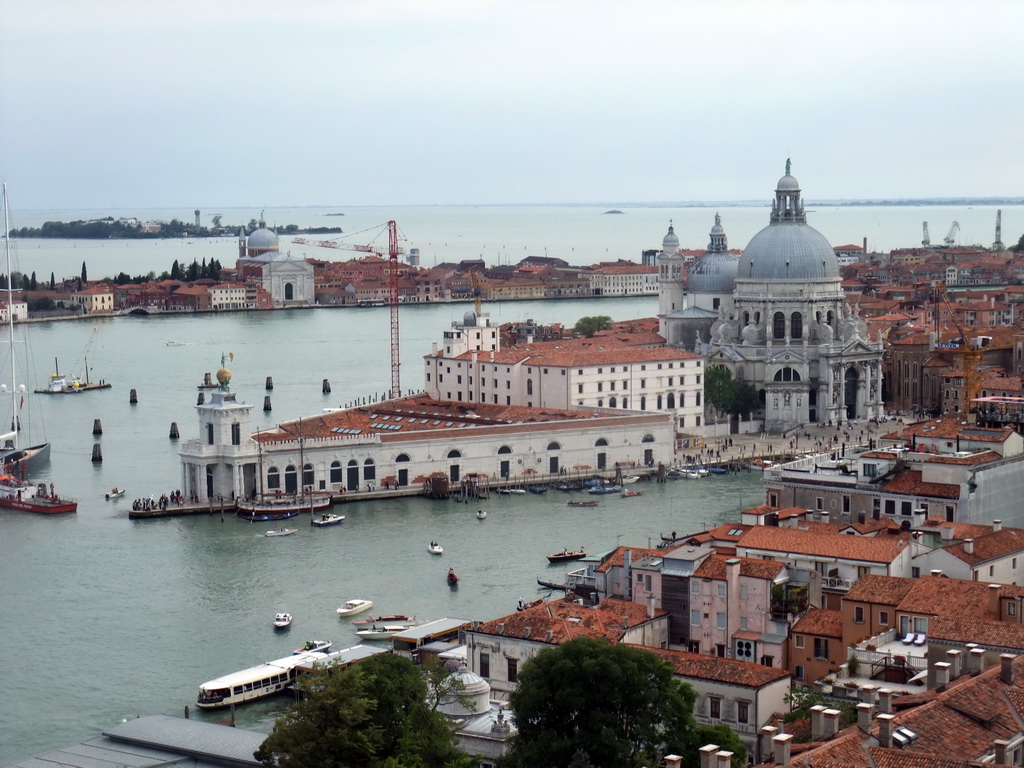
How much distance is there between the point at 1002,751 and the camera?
29.9 feet

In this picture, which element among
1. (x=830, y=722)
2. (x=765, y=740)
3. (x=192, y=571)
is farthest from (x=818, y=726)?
(x=192, y=571)

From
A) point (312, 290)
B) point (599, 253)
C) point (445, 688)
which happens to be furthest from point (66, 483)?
point (599, 253)

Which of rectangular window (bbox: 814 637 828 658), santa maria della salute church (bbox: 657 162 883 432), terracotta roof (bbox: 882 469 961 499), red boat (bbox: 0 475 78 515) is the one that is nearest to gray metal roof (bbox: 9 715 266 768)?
rectangular window (bbox: 814 637 828 658)

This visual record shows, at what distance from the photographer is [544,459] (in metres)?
28.1

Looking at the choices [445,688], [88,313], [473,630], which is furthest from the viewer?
[88,313]

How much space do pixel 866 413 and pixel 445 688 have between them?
2361cm

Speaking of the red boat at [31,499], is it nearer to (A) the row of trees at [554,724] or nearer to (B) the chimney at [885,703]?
(A) the row of trees at [554,724]

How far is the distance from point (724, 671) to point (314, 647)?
17.3ft

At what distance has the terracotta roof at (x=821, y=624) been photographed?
13258 millimetres

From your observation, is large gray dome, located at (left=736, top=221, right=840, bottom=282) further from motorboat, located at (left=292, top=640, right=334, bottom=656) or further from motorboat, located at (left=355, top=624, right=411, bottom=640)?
motorboat, located at (left=292, top=640, right=334, bottom=656)

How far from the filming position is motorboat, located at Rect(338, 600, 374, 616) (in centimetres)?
1841

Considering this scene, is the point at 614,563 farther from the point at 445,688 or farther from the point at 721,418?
the point at 721,418

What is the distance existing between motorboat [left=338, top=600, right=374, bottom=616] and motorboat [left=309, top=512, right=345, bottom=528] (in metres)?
5.34

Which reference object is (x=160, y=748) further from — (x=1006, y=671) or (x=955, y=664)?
(x=1006, y=671)
